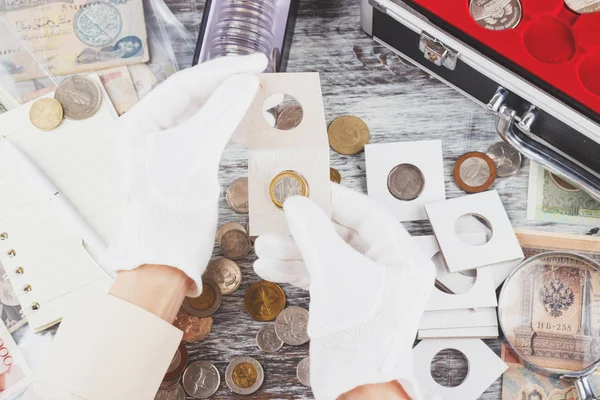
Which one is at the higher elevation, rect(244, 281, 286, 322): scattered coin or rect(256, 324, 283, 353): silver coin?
rect(244, 281, 286, 322): scattered coin

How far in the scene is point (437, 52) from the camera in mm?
1183

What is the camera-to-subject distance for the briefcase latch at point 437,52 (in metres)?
1.16

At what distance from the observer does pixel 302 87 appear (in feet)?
3.38

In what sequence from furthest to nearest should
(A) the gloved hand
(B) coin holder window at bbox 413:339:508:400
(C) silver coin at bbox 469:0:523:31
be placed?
(B) coin holder window at bbox 413:339:508:400, (C) silver coin at bbox 469:0:523:31, (A) the gloved hand

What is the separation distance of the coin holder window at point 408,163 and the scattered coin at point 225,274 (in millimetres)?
343

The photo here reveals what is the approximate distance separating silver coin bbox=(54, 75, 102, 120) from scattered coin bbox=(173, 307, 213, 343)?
0.48m

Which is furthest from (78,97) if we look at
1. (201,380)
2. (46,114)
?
(201,380)

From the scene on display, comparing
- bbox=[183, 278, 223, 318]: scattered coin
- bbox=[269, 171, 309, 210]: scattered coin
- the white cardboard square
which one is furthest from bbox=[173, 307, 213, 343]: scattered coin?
the white cardboard square

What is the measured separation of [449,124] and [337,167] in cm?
27

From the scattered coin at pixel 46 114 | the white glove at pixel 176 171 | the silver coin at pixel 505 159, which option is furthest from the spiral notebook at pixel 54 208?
the silver coin at pixel 505 159

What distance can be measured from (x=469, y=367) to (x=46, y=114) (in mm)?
1067

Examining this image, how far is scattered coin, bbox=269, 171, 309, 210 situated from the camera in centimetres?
102

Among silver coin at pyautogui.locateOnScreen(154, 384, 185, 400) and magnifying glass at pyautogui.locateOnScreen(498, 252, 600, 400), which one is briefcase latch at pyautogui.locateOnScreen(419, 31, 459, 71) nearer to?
magnifying glass at pyautogui.locateOnScreen(498, 252, 600, 400)

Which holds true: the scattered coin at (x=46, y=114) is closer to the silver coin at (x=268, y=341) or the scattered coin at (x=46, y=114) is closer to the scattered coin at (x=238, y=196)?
the scattered coin at (x=238, y=196)
